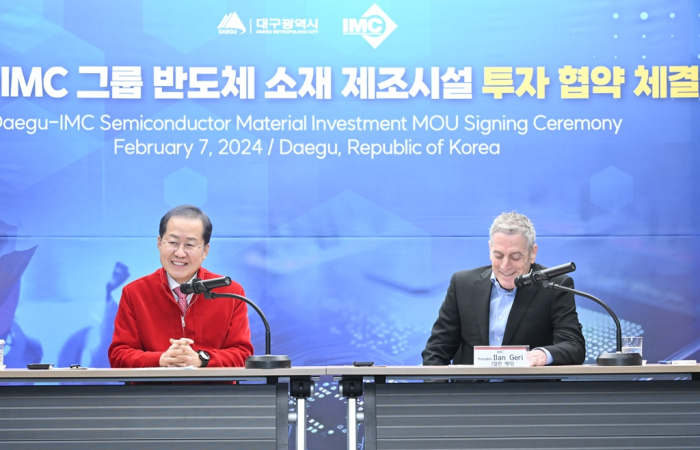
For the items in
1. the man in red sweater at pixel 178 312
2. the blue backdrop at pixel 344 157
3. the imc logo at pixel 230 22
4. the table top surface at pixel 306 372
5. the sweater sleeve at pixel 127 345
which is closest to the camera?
the table top surface at pixel 306 372

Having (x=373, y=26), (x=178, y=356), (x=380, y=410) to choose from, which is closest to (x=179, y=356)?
(x=178, y=356)

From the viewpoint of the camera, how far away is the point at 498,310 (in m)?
3.22

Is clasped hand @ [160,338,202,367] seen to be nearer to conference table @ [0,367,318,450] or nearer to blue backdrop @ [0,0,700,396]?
conference table @ [0,367,318,450]

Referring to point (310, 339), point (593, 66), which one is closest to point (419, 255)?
point (310, 339)

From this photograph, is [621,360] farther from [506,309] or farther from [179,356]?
[179,356]

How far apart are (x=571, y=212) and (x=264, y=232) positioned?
177 cm

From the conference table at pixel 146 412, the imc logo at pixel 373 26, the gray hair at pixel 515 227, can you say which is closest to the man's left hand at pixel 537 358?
the gray hair at pixel 515 227

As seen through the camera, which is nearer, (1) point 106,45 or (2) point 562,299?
(2) point 562,299

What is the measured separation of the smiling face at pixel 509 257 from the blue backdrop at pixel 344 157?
1074 millimetres

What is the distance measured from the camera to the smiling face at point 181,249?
3.10 m

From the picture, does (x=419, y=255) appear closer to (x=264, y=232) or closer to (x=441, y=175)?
(x=441, y=175)

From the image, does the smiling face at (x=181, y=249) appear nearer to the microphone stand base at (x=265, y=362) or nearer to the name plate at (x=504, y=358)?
the microphone stand base at (x=265, y=362)

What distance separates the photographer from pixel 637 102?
434cm

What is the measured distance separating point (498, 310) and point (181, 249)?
1379 millimetres
